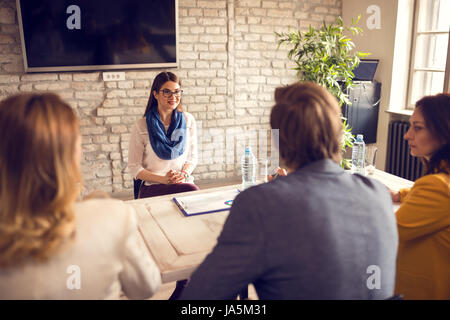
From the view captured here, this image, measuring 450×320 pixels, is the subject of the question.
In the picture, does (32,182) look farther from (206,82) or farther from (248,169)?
(206,82)

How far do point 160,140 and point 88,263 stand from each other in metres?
1.71

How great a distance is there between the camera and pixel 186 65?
407 cm

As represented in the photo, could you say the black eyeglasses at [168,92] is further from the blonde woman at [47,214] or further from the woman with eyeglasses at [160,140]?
the blonde woman at [47,214]

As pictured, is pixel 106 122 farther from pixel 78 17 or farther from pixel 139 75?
pixel 78 17

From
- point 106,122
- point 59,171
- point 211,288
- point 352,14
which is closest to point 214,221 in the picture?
point 211,288

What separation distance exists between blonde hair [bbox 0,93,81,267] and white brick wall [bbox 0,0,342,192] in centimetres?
281

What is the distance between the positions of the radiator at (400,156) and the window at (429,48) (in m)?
A: 0.38

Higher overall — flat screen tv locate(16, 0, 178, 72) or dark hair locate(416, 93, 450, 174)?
flat screen tv locate(16, 0, 178, 72)

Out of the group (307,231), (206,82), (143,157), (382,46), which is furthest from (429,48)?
(307,231)

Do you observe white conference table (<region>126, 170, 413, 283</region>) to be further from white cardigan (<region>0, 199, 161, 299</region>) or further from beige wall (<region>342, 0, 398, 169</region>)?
beige wall (<region>342, 0, 398, 169</region>)

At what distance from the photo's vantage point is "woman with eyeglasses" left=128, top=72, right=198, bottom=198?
8.48ft

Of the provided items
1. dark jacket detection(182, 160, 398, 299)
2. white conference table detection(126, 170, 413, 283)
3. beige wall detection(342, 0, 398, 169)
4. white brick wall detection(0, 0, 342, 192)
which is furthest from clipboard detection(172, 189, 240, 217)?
beige wall detection(342, 0, 398, 169)

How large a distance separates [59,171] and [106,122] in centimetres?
312

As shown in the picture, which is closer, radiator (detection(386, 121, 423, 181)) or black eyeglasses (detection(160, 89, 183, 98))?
black eyeglasses (detection(160, 89, 183, 98))
